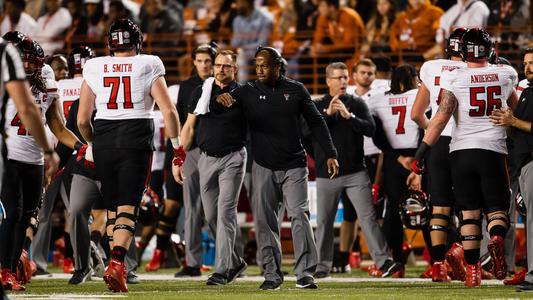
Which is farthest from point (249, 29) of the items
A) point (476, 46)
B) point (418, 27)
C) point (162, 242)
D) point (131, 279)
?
point (476, 46)

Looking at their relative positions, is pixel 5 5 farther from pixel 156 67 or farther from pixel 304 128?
pixel 156 67

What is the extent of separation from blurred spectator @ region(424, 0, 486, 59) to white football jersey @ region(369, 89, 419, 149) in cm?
390

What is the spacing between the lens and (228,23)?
20.5m

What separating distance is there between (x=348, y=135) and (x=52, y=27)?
8443mm

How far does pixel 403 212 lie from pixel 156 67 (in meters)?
3.63

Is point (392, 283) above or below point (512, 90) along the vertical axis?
below

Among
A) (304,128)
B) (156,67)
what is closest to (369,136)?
(304,128)

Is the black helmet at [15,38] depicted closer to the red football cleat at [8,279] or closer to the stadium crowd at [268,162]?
the stadium crowd at [268,162]

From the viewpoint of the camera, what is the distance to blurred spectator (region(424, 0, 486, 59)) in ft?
57.3

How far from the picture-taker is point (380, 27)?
62.6 feet

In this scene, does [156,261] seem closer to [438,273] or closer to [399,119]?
[399,119]

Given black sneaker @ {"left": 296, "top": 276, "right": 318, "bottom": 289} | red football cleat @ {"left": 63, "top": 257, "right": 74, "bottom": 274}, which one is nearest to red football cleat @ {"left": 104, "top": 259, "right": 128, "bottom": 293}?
black sneaker @ {"left": 296, "top": 276, "right": 318, "bottom": 289}

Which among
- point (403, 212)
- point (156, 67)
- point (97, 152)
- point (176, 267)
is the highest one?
point (156, 67)

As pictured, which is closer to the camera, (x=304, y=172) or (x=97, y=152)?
(x=97, y=152)
